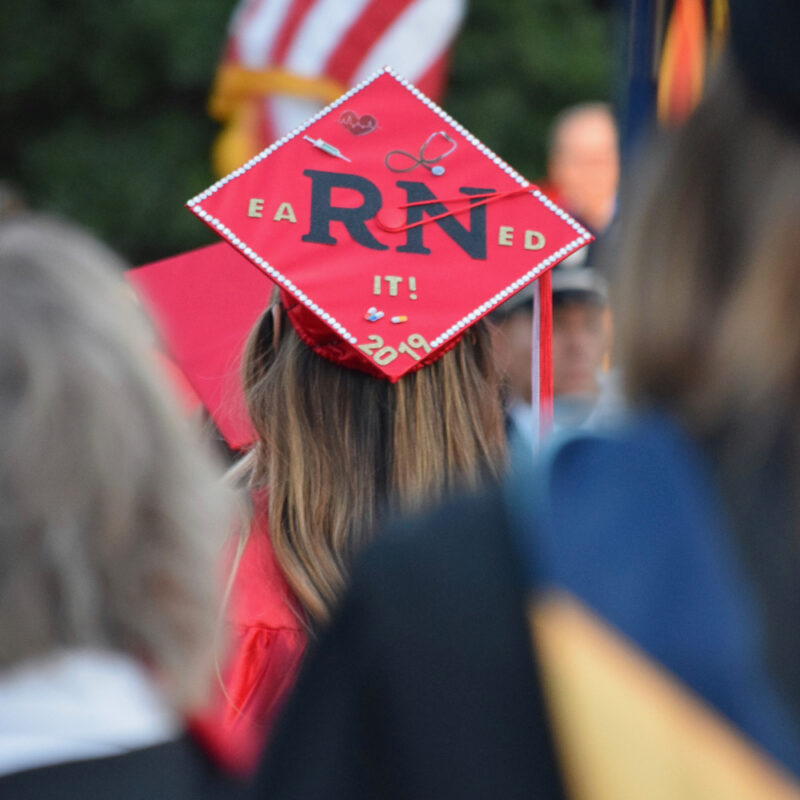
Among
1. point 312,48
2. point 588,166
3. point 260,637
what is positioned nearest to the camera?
point 260,637

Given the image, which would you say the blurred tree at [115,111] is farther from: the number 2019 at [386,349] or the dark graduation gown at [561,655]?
the dark graduation gown at [561,655]

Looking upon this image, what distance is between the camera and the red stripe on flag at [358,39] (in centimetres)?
638

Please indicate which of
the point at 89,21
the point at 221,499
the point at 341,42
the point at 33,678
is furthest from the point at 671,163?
the point at 89,21

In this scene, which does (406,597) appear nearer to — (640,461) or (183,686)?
(640,461)

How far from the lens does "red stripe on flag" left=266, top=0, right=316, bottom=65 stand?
6254mm

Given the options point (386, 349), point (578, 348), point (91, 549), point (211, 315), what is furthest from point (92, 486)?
point (578, 348)

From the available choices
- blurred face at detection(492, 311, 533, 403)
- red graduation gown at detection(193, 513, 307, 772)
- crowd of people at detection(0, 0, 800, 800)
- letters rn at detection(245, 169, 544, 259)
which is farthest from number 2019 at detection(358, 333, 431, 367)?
blurred face at detection(492, 311, 533, 403)

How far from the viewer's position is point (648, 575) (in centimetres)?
97

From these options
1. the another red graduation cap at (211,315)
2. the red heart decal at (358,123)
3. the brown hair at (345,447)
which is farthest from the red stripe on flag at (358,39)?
the brown hair at (345,447)

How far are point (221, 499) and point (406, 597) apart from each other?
37 cm

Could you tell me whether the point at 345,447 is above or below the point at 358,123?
below

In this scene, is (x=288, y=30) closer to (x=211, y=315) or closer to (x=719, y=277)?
(x=211, y=315)

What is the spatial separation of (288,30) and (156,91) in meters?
5.51

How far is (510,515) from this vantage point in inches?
41.6
